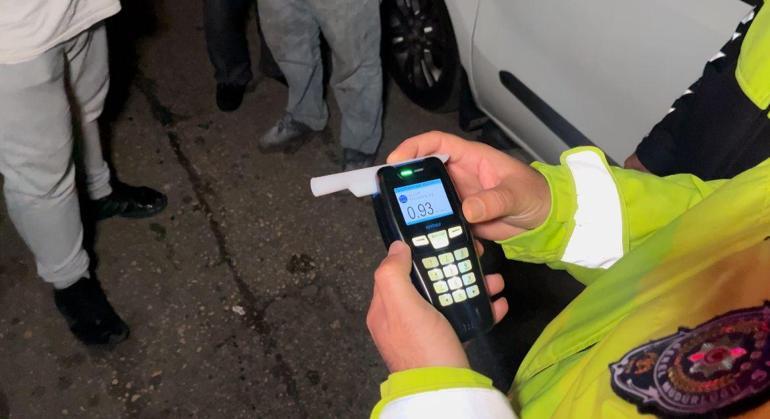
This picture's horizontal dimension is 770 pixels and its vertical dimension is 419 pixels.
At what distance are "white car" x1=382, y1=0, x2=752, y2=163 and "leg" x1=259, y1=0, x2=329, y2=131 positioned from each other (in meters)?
0.41

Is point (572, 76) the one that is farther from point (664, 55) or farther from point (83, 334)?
point (83, 334)

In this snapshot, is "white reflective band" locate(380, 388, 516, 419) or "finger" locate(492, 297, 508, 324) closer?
"white reflective band" locate(380, 388, 516, 419)

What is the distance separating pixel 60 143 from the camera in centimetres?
169

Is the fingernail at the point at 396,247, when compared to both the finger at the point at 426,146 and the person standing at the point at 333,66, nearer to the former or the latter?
the finger at the point at 426,146

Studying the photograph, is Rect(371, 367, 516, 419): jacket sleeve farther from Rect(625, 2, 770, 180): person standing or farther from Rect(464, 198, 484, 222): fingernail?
Rect(625, 2, 770, 180): person standing

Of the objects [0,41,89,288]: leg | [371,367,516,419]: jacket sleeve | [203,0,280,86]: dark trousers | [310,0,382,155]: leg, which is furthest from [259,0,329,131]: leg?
[371,367,516,419]: jacket sleeve

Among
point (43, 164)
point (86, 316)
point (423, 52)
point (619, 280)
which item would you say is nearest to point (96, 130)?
point (43, 164)

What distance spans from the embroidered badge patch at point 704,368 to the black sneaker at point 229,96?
2.34 meters

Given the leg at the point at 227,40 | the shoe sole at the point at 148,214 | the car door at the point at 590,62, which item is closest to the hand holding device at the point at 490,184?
the car door at the point at 590,62

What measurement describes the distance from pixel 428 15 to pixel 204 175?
1038mm

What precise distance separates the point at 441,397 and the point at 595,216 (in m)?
0.43

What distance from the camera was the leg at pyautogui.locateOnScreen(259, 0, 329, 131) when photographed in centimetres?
230

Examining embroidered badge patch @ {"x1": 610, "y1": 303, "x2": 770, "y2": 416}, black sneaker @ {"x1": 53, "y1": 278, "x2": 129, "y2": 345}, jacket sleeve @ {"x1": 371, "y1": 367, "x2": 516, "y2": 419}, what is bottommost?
black sneaker @ {"x1": 53, "y1": 278, "x2": 129, "y2": 345}

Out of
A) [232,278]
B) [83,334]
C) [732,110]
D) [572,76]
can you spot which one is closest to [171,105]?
[232,278]
